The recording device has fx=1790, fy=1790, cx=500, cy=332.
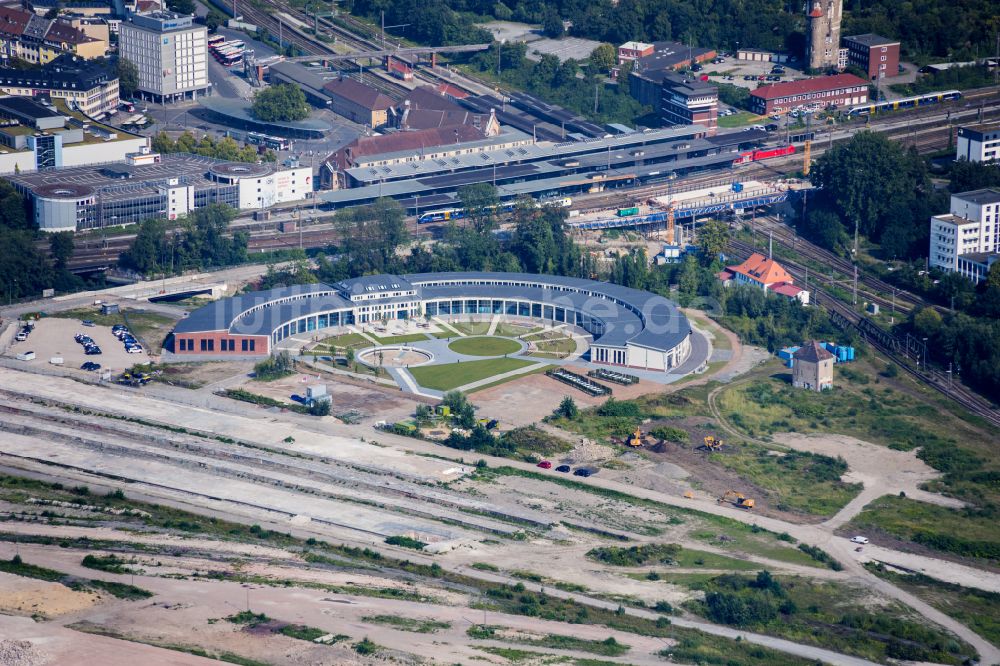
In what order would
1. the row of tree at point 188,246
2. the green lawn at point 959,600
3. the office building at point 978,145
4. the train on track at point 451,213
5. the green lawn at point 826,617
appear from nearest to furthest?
1. the green lawn at point 826,617
2. the green lawn at point 959,600
3. the row of tree at point 188,246
4. the train on track at point 451,213
5. the office building at point 978,145

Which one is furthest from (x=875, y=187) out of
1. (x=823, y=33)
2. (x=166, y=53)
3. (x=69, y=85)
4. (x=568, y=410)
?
(x=69, y=85)

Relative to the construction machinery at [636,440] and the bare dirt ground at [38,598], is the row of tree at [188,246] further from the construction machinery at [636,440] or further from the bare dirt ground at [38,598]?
the bare dirt ground at [38,598]

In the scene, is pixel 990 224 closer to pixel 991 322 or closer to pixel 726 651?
pixel 991 322

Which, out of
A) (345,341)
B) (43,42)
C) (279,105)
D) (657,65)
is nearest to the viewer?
(345,341)

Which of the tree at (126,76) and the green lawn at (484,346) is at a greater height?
the tree at (126,76)

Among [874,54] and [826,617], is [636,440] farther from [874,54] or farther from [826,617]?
[874,54]

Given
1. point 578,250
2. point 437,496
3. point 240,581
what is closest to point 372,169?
point 578,250

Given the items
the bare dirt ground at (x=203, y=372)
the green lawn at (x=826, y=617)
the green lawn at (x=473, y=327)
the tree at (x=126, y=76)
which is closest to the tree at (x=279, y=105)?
the tree at (x=126, y=76)
